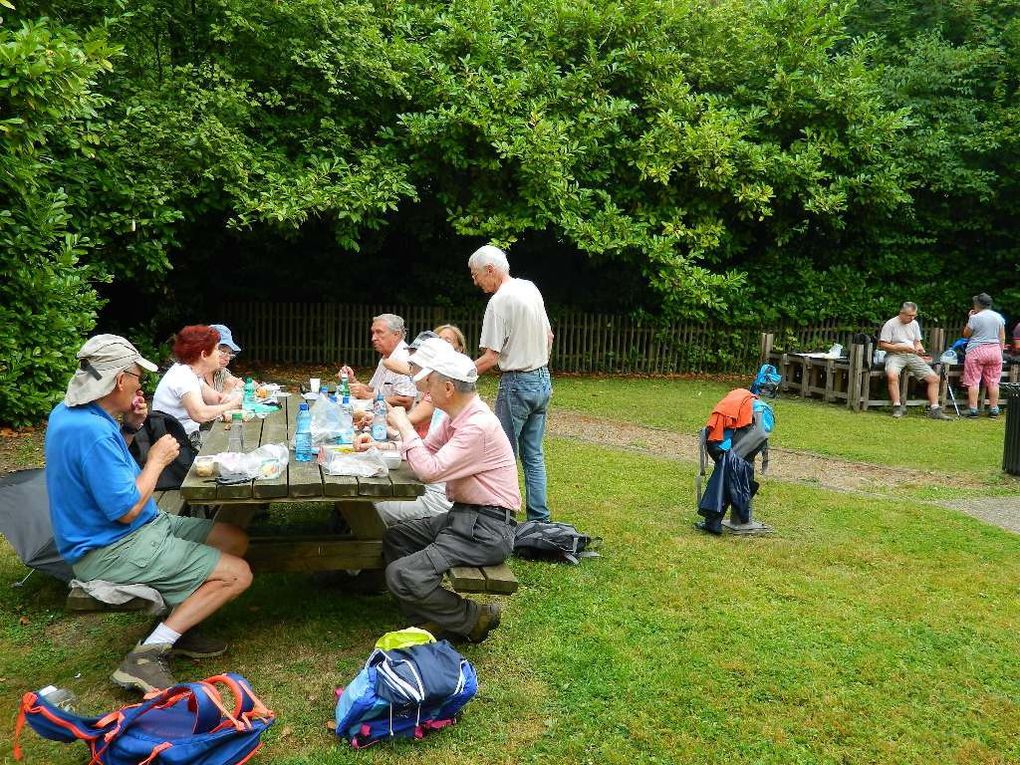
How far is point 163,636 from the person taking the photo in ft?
13.0

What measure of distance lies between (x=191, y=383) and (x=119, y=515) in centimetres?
231

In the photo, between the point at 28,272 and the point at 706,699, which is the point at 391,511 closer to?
the point at 706,699

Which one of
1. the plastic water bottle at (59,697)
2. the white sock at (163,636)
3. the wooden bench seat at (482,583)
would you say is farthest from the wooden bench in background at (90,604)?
the wooden bench seat at (482,583)

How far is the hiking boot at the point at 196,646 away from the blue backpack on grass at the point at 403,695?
3.12ft

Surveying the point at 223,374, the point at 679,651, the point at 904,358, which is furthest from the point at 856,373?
the point at 679,651

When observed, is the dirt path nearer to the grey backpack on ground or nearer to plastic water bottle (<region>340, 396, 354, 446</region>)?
A: the grey backpack on ground

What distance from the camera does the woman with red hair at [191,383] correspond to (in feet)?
19.2

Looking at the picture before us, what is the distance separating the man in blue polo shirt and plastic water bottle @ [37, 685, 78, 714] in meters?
0.20

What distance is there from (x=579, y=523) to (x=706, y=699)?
274 centimetres

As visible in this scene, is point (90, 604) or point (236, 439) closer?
point (90, 604)

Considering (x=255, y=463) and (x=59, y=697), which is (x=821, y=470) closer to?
(x=255, y=463)

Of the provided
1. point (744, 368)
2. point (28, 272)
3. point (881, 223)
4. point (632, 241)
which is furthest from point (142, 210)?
point (881, 223)

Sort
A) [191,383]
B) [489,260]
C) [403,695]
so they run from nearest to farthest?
[403,695] < [191,383] < [489,260]

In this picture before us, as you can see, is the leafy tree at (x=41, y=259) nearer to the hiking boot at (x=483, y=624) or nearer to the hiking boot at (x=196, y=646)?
the hiking boot at (x=196, y=646)
